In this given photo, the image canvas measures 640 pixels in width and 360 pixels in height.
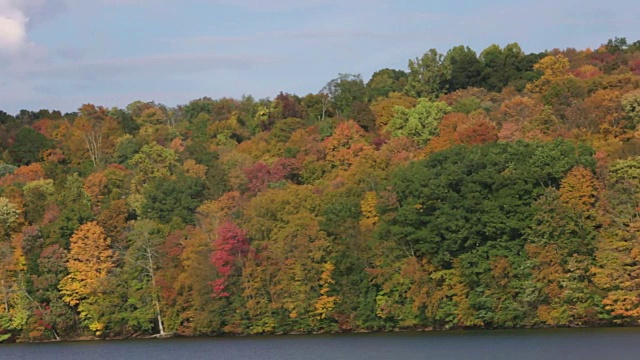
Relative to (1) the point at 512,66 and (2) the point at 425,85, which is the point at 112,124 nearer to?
(2) the point at 425,85

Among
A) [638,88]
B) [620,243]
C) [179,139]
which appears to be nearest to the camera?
[620,243]

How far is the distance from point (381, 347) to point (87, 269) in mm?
33829

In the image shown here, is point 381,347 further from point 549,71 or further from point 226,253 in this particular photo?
point 549,71

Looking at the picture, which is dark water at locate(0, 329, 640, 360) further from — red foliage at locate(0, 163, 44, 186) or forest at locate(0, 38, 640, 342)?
red foliage at locate(0, 163, 44, 186)

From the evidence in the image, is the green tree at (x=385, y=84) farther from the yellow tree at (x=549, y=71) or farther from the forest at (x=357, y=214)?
the yellow tree at (x=549, y=71)

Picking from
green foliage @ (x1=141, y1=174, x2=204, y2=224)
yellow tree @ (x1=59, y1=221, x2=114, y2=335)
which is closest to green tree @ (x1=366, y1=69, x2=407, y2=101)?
green foliage @ (x1=141, y1=174, x2=204, y2=224)

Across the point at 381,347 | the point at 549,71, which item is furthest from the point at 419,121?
the point at 381,347

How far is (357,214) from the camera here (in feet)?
261

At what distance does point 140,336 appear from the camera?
87.0 meters

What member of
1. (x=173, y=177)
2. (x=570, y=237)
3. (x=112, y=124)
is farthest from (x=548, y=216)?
(x=112, y=124)

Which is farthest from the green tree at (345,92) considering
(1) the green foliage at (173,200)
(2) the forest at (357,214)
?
(1) the green foliage at (173,200)

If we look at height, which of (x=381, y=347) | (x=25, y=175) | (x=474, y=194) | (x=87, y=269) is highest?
(x=25, y=175)

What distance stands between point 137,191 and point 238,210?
19543 mm

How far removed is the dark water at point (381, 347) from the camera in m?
52.3
